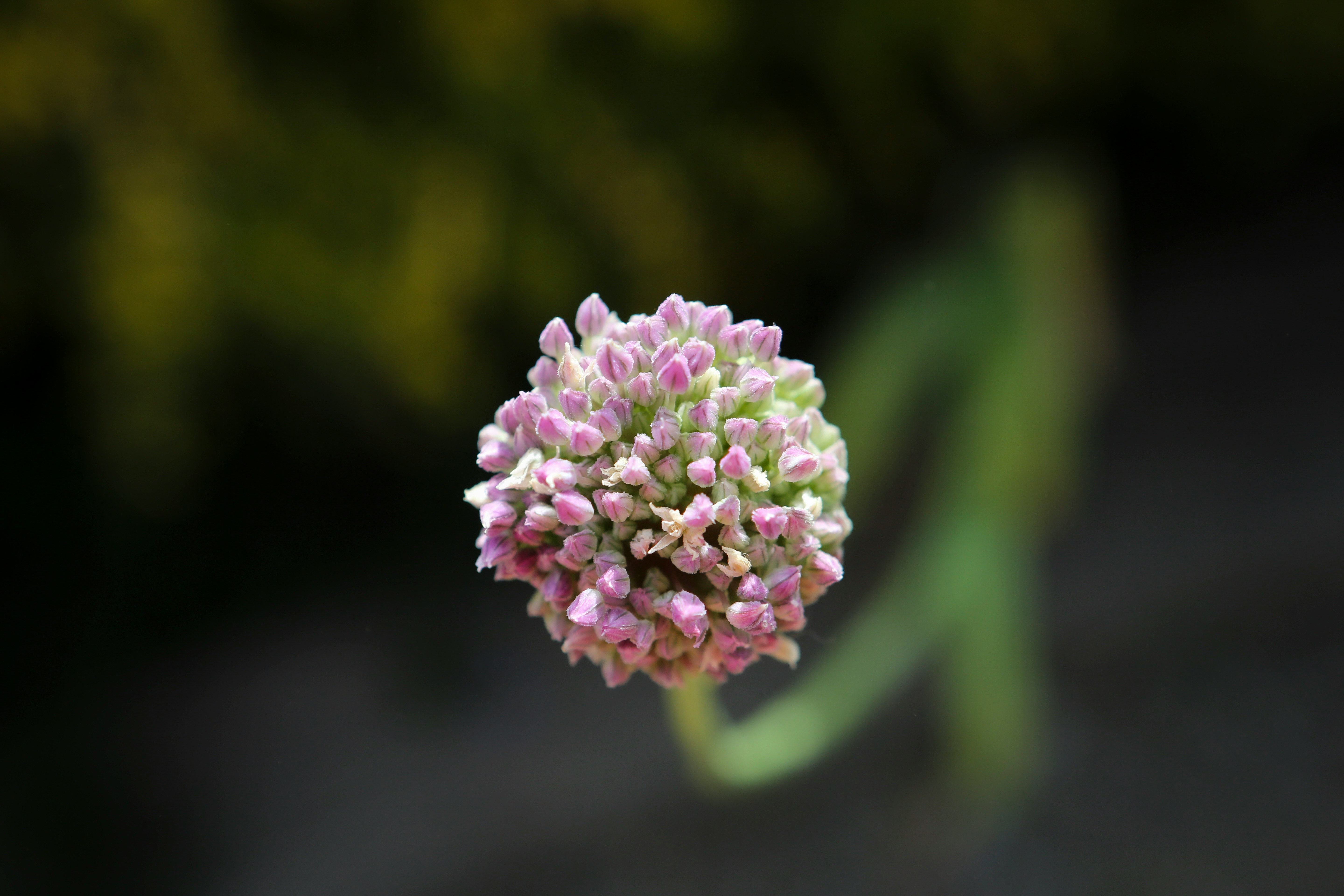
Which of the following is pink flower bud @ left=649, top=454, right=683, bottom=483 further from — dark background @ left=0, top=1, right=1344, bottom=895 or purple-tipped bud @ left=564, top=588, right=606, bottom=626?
dark background @ left=0, top=1, right=1344, bottom=895

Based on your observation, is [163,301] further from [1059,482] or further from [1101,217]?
[1101,217]

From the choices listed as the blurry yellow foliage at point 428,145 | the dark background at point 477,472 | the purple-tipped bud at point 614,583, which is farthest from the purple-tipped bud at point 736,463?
the blurry yellow foliage at point 428,145

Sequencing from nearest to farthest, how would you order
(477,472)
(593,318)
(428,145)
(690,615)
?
(690,615) → (593,318) → (428,145) → (477,472)

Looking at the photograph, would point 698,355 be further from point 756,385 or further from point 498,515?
point 498,515

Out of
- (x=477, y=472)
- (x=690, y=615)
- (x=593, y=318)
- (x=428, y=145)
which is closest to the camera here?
(x=690, y=615)

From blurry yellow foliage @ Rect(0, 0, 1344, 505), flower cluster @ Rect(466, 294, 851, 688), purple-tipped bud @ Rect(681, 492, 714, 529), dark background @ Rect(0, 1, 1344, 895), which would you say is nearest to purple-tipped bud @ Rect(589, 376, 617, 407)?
flower cluster @ Rect(466, 294, 851, 688)

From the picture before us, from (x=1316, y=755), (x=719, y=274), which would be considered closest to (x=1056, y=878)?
(x=1316, y=755)

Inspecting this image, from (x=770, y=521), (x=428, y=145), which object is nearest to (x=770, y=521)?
(x=770, y=521)
